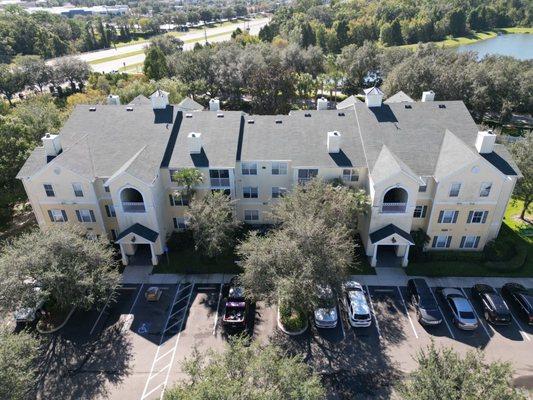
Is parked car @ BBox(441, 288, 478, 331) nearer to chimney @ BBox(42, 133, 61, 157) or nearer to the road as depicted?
chimney @ BBox(42, 133, 61, 157)

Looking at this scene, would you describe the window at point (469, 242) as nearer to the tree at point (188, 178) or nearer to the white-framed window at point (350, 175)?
the white-framed window at point (350, 175)

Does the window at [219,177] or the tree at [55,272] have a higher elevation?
the window at [219,177]

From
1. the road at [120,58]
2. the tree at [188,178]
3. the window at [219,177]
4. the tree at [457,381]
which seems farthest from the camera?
the road at [120,58]

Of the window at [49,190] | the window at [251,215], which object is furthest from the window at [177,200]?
the window at [49,190]

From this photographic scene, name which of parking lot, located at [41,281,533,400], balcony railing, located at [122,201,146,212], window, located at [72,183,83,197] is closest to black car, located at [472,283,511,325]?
parking lot, located at [41,281,533,400]

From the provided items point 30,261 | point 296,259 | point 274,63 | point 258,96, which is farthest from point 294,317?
point 274,63

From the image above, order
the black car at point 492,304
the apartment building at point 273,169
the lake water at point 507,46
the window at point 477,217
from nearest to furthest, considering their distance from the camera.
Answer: the black car at point 492,304 < the apartment building at point 273,169 < the window at point 477,217 < the lake water at point 507,46

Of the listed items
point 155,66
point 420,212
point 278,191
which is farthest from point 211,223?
point 155,66

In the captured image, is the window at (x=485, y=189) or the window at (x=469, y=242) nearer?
the window at (x=485, y=189)

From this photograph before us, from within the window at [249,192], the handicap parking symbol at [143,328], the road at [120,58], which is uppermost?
the window at [249,192]
